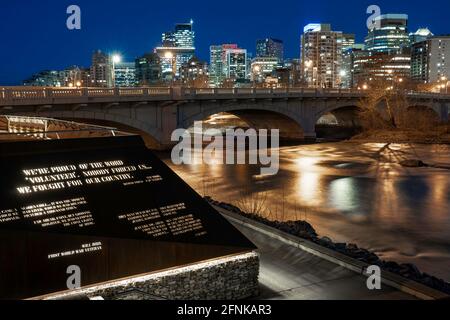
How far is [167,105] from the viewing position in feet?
168

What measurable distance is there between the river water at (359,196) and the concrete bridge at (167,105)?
4.38 meters

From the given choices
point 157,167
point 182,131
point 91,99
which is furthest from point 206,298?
point 182,131

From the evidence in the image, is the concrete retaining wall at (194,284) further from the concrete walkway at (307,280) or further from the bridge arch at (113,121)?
the bridge arch at (113,121)

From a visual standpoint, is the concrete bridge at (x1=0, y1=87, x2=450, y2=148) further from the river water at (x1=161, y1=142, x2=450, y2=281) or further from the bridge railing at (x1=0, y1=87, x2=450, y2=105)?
the river water at (x1=161, y1=142, x2=450, y2=281)

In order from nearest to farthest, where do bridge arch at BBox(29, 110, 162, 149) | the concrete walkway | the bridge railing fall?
the concrete walkway, the bridge railing, bridge arch at BBox(29, 110, 162, 149)

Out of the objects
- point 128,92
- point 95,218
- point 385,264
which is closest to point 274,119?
point 128,92

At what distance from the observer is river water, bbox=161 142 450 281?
21219 millimetres

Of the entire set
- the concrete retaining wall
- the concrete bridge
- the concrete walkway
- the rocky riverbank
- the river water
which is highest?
the concrete bridge

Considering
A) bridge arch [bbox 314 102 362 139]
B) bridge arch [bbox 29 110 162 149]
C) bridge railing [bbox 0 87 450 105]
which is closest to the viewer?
bridge railing [bbox 0 87 450 105]

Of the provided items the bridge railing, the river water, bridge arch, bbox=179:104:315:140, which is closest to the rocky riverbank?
the river water

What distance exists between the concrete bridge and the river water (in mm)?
4382

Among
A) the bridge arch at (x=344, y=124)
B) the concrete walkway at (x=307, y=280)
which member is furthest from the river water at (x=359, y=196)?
the bridge arch at (x=344, y=124)

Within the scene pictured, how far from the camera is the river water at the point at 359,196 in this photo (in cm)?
2122
